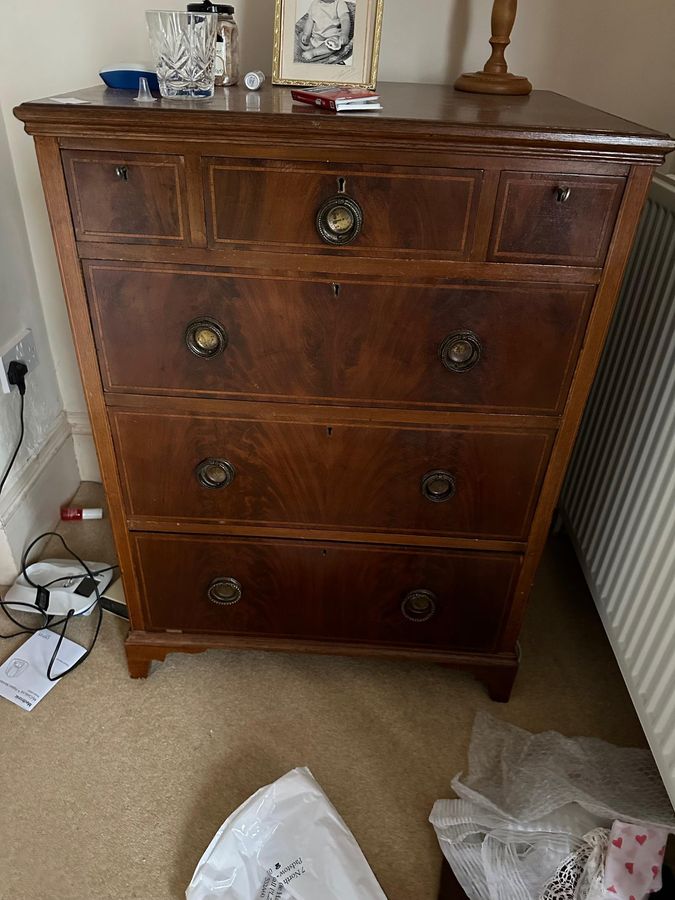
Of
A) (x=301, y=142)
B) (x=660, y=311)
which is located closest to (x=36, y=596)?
(x=301, y=142)

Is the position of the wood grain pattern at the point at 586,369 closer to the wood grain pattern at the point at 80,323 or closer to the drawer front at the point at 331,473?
the drawer front at the point at 331,473

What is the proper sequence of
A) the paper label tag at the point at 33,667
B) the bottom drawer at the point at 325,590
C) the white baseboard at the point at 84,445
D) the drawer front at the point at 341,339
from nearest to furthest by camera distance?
the drawer front at the point at 341,339
the bottom drawer at the point at 325,590
the paper label tag at the point at 33,667
the white baseboard at the point at 84,445

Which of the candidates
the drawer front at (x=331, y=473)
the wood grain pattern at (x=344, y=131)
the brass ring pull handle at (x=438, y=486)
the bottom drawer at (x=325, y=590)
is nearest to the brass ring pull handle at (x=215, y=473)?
the drawer front at (x=331, y=473)

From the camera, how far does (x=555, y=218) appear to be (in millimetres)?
870

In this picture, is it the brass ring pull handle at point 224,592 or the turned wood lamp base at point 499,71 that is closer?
the turned wood lamp base at point 499,71

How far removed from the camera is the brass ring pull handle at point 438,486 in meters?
1.07

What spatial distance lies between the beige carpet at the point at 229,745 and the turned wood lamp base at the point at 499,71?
107 centimetres

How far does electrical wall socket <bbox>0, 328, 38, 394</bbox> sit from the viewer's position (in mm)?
1440

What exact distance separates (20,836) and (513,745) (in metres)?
0.84

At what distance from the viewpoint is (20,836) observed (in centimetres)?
108

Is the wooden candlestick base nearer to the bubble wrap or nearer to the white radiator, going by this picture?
the white radiator

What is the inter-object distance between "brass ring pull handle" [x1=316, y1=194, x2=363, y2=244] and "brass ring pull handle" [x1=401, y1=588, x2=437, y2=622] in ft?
2.07

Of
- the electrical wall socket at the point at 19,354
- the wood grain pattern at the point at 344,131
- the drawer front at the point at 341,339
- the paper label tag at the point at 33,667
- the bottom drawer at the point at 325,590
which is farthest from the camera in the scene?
the electrical wall socket at the point at 19,354

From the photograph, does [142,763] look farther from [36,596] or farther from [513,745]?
[513,745]
